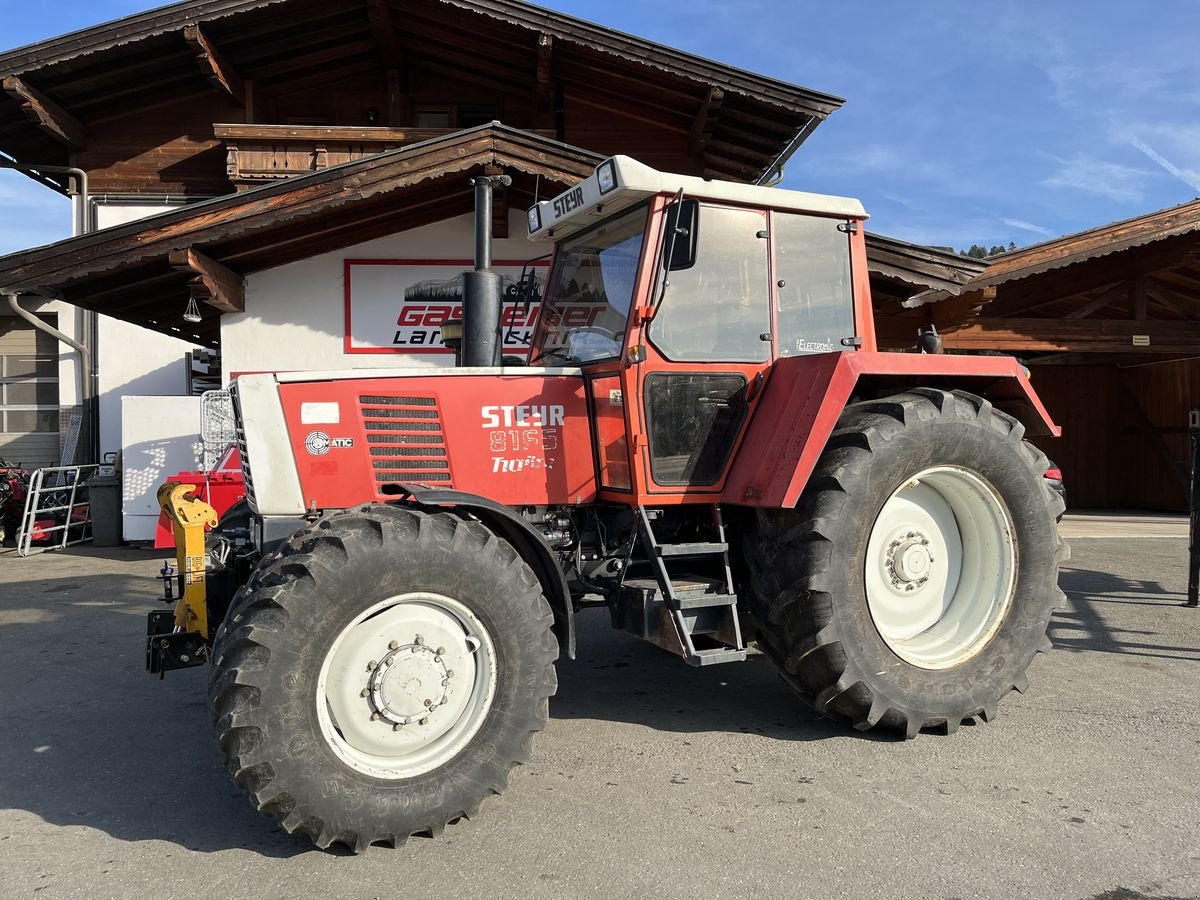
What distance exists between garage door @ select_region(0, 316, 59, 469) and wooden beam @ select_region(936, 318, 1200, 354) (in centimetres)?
1353

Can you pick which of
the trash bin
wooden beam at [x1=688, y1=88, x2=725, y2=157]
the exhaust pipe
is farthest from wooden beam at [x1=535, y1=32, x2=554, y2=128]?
the exhaust pipe

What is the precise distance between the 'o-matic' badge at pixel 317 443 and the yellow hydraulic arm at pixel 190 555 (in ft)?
1.98

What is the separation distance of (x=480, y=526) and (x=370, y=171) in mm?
7040

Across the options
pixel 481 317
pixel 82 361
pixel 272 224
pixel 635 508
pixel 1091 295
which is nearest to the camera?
pixel 635 508

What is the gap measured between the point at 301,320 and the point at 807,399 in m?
8.40

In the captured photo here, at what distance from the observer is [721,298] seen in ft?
13.5

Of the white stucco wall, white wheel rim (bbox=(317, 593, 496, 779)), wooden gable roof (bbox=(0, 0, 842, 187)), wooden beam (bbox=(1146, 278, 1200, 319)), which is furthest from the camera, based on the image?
wooden beam (bbox=(1146, 278, 1200, 319))

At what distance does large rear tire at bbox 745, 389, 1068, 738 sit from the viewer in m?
3.81

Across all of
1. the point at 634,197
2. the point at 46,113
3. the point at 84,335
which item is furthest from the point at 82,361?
the point at 634,197

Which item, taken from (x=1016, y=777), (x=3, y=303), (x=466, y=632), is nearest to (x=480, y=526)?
(x=466, y=632)

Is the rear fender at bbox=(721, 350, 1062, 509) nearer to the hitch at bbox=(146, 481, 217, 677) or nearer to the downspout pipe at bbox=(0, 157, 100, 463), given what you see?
the hitch at bbox=(146, 481, 217, 677)

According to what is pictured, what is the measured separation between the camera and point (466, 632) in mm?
3285

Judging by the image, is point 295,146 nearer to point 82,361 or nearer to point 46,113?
point 46,113

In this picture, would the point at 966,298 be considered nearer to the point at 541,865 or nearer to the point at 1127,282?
the point at 1127,282
